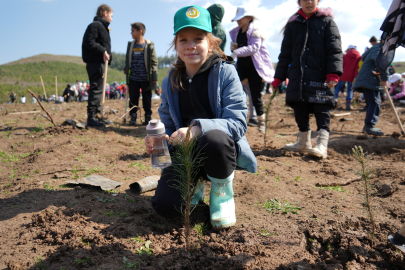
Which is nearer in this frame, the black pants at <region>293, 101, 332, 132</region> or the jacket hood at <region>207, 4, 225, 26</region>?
the black pants at <region>293, 101, 332, 132</region>

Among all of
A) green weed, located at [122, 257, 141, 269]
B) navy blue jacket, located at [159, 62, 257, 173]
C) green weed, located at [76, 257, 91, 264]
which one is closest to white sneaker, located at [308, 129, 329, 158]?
navy blue jacket, located at [159, 62, 257, 173]

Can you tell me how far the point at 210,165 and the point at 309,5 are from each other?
2.93m

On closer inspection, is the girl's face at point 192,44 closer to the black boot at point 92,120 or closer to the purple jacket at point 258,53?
the purple jacket at point 258,53

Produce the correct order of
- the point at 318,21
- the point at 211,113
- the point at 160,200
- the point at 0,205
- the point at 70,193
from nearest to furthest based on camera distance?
1. the point at 160,200
2. the point at 211,113
3. the point at 0,205
4. the point at 70,193
5. the point at 318,21

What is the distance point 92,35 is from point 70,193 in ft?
12.5

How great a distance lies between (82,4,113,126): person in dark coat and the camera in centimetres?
525

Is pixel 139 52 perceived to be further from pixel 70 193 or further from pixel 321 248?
pixel 321 248

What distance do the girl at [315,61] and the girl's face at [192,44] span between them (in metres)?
2.11

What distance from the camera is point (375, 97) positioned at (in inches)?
221

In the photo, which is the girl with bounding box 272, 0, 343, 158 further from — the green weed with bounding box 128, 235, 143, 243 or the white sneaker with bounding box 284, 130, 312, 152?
the green weed with bounding box 128, 235, 143, 243

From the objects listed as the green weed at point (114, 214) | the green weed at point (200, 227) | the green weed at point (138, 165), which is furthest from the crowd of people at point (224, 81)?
the green weed at point (138, 165)

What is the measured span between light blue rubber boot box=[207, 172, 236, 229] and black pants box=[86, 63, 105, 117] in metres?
4.38

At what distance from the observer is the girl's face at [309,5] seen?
138 inches

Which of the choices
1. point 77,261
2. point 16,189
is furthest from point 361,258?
point 16,189
